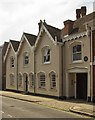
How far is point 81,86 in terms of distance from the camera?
1005 inches

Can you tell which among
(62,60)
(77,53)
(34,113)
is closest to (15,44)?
(62,60)

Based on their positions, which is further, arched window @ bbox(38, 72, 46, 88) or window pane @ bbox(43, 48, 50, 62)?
arched window @ bbox(38, 72, 46, 88)

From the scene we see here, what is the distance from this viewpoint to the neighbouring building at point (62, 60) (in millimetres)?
22984

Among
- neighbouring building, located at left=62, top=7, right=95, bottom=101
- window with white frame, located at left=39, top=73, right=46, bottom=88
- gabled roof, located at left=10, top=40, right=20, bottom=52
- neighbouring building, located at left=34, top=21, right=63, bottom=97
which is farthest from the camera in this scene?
gabled roof, located at left=10, top=40, right=20, bottom=52

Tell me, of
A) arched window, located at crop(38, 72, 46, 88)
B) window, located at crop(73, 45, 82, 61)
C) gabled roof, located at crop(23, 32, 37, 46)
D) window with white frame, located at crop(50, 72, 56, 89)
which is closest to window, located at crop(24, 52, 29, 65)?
gabled roof, located at crop(23, 32, 37, 46)

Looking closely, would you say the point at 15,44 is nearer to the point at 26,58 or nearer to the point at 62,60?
the point at 26,58

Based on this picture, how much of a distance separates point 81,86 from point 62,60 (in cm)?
325

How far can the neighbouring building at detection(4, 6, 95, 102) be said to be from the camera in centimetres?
2298

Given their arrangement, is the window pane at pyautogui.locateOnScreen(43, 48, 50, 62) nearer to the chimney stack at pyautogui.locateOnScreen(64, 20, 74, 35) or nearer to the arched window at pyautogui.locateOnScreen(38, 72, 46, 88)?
the arched window at pyautogui.locateOnScreen(38, 72, 46, 88)

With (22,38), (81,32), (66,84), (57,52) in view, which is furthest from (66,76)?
(22,38)

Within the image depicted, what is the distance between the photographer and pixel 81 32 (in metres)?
23.8

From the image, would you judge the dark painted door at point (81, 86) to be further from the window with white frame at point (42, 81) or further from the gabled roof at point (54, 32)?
the window with white frame at point (42, 81)

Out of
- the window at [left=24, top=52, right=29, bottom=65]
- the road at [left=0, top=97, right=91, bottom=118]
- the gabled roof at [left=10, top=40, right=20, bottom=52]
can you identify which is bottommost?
the road at [left=0, top=97, right=91, bottom=118]

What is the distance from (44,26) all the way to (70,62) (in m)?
5.64
